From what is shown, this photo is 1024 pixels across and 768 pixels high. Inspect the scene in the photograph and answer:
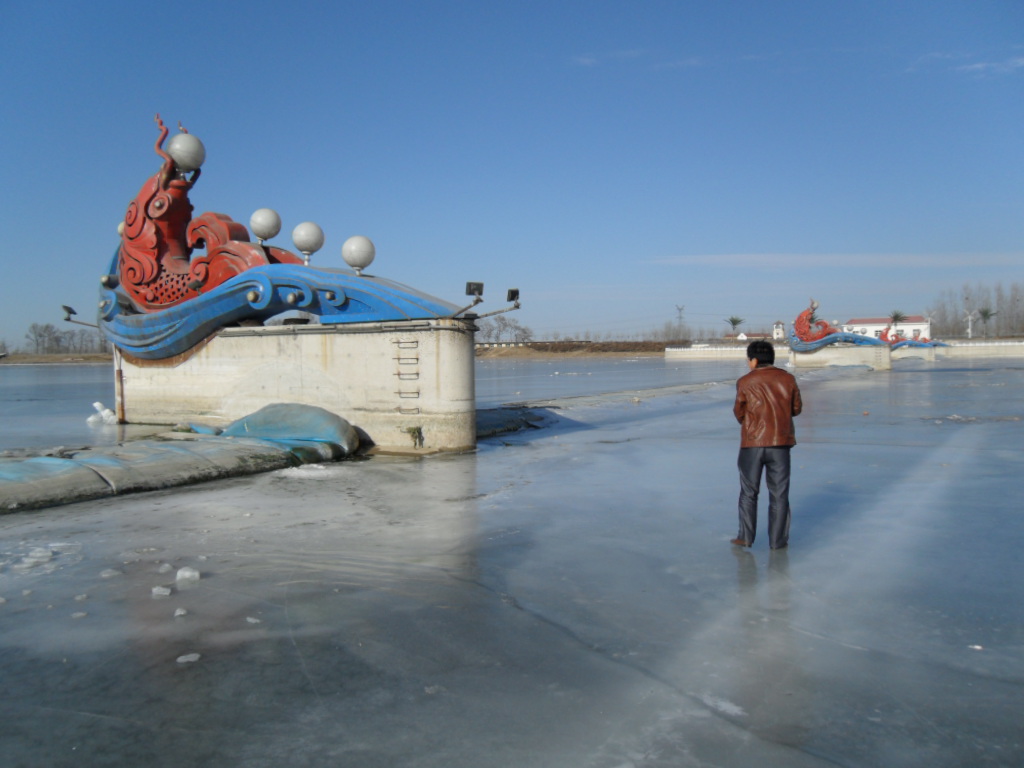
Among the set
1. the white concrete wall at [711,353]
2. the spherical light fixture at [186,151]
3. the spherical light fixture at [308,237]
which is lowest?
the white concrete wall at [711,353]

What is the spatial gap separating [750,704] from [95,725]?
3052 millimetres

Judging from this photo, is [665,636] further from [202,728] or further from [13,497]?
[13,497]

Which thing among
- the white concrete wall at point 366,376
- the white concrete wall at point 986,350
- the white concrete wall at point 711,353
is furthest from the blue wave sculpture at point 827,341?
the white concrete wall at point 366,376

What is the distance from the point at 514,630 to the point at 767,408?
288 cm

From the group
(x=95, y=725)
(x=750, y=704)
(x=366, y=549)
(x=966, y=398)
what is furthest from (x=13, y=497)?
(x=966, y=398)

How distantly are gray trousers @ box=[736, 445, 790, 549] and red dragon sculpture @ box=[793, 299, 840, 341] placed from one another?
168 ft

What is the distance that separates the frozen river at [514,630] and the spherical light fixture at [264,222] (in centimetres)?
855

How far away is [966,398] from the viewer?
955 inches

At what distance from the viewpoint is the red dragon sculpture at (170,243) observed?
17203 millimetres

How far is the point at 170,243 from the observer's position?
18141mm

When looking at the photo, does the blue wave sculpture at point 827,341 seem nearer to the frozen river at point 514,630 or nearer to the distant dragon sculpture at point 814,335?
the distant dragon sculpture at point 814,335

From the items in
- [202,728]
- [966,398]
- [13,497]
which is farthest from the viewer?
[966,398]

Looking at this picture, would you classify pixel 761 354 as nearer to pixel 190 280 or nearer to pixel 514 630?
pixel 514 630

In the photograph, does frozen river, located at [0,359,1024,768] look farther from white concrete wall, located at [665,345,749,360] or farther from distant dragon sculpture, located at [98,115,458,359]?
white concrete wall, located at [665,345,749,360]
